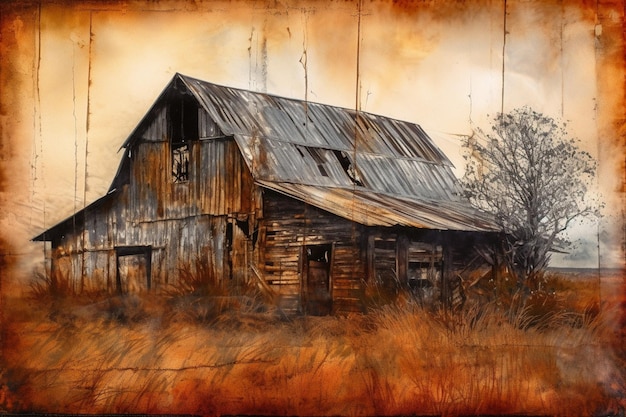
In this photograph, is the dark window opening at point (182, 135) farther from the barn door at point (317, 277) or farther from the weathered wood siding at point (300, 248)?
the barn door at point (317, 277)

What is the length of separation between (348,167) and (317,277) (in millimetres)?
1579

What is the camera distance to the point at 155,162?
12.5 metres

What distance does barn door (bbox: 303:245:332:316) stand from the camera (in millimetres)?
11461

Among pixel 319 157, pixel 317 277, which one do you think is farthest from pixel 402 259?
pixel 319 157

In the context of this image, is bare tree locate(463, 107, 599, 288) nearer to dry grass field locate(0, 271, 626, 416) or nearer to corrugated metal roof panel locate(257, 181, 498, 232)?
corrugated metal roof panel locate(257, 181, 498, 232)

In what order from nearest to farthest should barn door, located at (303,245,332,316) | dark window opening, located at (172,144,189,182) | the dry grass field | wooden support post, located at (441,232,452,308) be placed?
the dry grass field → wooden support post, located at (441,232,452,308) → barn door, located at (303,245,332,316) → dark window opening, located at (172,144,189,182)

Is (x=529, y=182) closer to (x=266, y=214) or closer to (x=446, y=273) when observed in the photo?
(x=446, y=273)

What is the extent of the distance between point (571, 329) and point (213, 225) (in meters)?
4.55

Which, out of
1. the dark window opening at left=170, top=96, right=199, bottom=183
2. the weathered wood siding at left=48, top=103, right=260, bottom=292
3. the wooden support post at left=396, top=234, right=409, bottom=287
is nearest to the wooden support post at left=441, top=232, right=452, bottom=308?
the wooden support post at left=396, top=234, right=409, bottom=287

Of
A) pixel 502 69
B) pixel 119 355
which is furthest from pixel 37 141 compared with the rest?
pixel 502 69

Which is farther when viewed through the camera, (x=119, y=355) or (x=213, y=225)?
(x=213, y=225)

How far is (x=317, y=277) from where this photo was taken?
11.8 m

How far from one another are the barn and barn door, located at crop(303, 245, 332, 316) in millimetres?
15

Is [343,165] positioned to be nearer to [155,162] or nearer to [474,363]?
[155,162]
